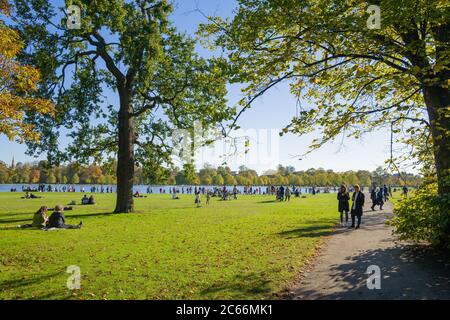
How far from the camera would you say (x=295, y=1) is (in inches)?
309

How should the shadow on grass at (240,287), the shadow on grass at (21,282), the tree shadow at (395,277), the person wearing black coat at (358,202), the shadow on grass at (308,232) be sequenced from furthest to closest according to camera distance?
the person wearing black coat at (358,202)
the shadow on grass at (308,232)
the shadow on grass at (21,282)
the shadow on grass at (240,287)
the tree shadow at (395,277)

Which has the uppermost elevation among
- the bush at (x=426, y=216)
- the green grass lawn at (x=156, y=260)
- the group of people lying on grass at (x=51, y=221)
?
the bush at (x=426, y=216)

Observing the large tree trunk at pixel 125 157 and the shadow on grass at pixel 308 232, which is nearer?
the shadow on grass at pixel 308 232

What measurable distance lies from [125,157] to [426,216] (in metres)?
18.5

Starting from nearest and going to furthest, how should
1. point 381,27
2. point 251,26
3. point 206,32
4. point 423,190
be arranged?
point 381,27 → point 251,26 → point 206,32 → point 423,190

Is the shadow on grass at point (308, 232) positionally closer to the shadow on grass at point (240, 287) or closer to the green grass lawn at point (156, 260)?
the green grass lawn at point (156, 260)

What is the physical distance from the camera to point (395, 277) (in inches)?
297

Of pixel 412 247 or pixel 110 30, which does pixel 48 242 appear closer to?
pixel 412 247

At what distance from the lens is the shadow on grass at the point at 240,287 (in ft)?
21.4

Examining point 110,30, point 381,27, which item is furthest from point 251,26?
point 110,30

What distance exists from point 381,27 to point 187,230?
431 inches

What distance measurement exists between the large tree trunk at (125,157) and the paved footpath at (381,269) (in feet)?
49.8

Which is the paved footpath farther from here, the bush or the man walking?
the man walking

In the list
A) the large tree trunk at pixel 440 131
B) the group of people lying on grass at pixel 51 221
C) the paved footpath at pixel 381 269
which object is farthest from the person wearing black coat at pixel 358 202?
the group of people lying on grass at pixel 51 221
